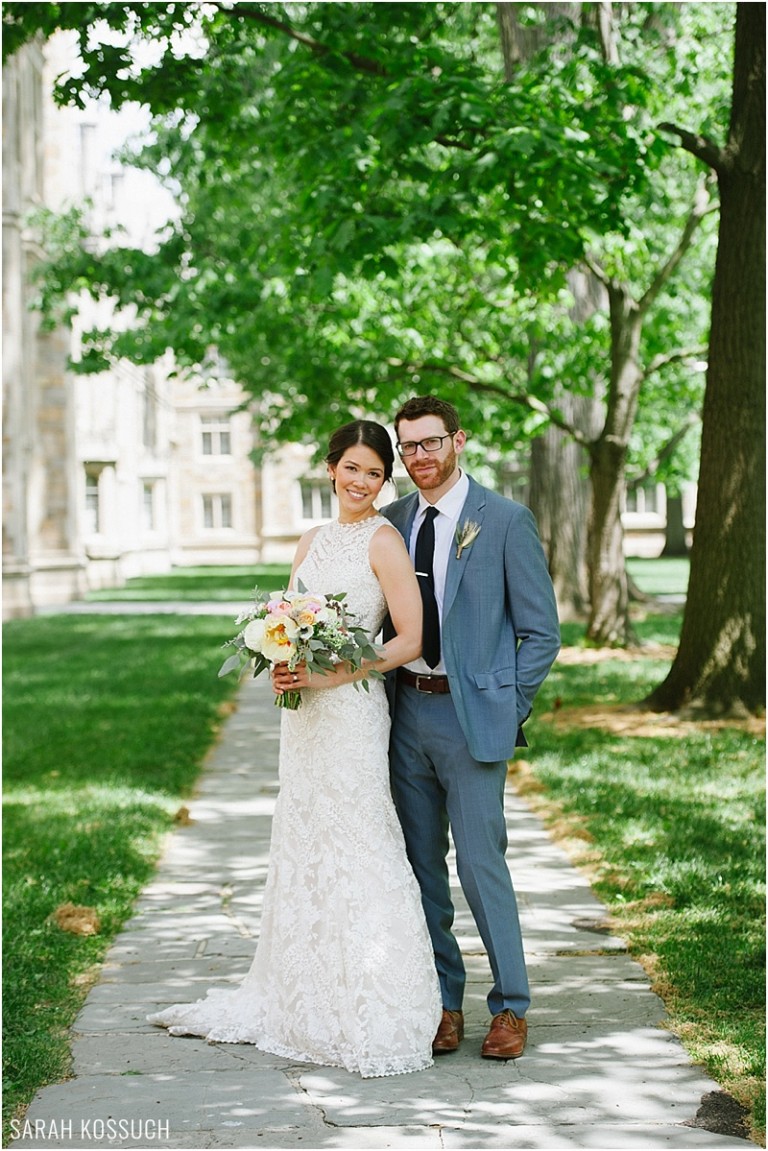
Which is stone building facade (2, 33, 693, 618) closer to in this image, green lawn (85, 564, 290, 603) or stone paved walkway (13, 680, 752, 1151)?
green lawn (85, 564, 290, 603)

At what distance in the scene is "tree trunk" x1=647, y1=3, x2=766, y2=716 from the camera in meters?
11.4

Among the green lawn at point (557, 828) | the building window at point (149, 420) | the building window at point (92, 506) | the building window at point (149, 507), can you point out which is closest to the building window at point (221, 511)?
the building window at point (149, 420)

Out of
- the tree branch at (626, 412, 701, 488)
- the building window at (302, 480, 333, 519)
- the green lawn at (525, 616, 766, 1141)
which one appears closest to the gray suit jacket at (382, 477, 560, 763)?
the green lawn at (525, 616, 766, 1141)

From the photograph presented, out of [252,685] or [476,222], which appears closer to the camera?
[476,222]

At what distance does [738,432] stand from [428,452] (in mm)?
7164

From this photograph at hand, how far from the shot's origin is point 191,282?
19.3m

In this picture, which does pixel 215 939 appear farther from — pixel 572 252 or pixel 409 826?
pixel 572 252

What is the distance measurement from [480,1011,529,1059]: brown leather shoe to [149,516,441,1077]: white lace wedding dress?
0.64 ft

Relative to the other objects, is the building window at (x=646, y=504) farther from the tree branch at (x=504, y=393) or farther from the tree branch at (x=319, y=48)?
the tree branch at (x=319, y=48)

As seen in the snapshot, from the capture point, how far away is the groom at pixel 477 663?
4812 mm

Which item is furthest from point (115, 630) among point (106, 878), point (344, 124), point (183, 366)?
point (106, 878)

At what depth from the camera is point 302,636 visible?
186 inches

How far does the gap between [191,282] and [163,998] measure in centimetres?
1498

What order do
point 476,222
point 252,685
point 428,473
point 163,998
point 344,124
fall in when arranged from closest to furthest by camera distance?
point 428,473 → point 163,998 → point 476,222 → point 344,124 → point 252,685
